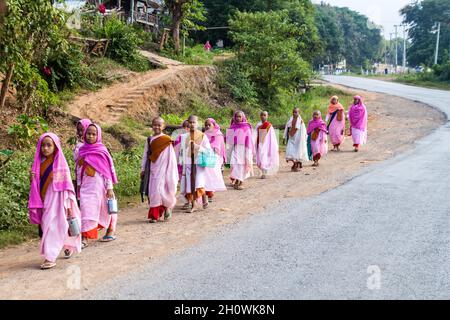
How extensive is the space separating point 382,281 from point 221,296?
171 cm

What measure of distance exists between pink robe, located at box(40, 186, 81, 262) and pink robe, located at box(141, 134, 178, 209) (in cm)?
223

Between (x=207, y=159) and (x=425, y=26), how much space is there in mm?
67169

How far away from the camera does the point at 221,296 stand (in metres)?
5.60

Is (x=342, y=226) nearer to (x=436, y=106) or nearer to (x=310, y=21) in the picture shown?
(x=436, y=106)

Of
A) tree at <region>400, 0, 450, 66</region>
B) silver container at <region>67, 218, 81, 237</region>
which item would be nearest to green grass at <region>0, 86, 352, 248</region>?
silver container at <region>67, 218, 81, 237</region>

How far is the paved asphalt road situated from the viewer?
5.76 m

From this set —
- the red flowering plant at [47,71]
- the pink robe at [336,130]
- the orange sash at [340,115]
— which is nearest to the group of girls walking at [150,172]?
the pink robe at [336,130]

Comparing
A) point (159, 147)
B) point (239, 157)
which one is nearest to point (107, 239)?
point (159, 147)

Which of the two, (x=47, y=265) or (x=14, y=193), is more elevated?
(x=14, y=193)

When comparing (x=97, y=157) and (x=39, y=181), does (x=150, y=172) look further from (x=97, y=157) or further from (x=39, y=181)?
(x=39, y=181)

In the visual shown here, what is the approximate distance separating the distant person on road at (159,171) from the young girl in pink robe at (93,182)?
131cm

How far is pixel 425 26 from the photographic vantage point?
232ft

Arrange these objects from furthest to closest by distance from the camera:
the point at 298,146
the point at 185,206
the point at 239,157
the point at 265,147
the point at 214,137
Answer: the point at 298,146 → the point at 265,147 → the point at 239,157 → the point at 214,137 → the point at 185,206
